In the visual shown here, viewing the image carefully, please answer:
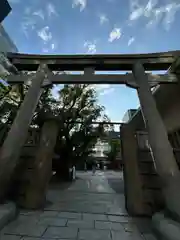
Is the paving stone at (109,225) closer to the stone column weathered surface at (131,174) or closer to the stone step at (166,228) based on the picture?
the stone step at (166,228)

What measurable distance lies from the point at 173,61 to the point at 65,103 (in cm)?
586

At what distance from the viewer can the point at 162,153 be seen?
7.31 ft

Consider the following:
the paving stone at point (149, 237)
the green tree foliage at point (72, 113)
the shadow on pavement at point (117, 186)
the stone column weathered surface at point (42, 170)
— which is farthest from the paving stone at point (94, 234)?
the green tree foliage at point (72, 113)

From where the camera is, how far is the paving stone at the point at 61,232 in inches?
68.7

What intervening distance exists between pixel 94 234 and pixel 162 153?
4.82ft

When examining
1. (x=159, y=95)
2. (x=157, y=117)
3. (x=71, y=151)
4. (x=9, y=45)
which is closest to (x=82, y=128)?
(x=71, y=151)

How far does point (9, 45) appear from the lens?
334 inches

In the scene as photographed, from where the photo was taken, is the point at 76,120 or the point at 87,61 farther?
the point at 76,120

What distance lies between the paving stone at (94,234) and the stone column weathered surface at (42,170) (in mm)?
1283

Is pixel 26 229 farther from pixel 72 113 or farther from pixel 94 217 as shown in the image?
pixel 72 113

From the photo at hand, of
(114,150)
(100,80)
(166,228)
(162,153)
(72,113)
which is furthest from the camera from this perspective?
(114,150)

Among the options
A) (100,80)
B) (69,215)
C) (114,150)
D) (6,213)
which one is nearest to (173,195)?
(69,215)

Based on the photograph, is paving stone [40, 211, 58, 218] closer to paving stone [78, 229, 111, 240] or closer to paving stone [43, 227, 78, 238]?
paving stone [43, 227, 78, 238]

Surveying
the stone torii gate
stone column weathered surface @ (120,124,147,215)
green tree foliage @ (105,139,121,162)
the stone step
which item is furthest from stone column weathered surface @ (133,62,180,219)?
green tree foliage @ (105,139,121,162)
